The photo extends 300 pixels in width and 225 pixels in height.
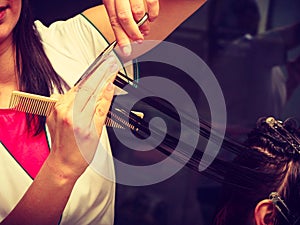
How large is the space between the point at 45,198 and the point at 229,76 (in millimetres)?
1045

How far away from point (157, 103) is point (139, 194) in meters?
0.42

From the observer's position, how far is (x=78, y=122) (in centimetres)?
70

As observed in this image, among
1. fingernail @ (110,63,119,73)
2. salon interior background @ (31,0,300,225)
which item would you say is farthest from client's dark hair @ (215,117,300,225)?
fingernail @ (110,63,119,73)

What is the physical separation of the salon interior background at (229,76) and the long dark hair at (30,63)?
27 cm

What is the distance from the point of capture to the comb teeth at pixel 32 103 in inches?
30.3

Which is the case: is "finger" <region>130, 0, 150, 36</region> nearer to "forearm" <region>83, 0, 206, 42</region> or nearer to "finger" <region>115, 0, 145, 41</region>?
"finger" <region>115, 0, 145, 41</region>

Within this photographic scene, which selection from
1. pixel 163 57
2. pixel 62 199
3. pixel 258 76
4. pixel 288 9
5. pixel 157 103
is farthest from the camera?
pixel 288 9

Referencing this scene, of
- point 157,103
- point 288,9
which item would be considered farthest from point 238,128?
point 288,9

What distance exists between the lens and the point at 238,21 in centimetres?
175

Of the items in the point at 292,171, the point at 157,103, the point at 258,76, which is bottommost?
the point at 258,76

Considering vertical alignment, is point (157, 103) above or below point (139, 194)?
above

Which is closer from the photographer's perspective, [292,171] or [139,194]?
[292,171]

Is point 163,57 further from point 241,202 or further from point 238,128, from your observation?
point 241,202

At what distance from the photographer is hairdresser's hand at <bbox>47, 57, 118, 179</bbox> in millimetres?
706
